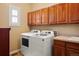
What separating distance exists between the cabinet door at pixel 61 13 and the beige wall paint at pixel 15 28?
1.53 metres

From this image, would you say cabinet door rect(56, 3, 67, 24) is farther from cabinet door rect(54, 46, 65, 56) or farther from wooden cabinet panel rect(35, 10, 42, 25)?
wooden cabinet panel rect(35, 10, 42, 25)

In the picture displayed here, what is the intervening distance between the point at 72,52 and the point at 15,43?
2.14m

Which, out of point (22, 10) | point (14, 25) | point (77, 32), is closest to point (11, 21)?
point (14, 25)

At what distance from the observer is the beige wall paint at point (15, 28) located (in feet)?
11.2

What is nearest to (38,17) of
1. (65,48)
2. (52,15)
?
(52,15)

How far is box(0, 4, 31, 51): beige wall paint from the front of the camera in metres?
3.41

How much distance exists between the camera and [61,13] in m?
2.63

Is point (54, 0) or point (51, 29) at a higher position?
point (54, 0)

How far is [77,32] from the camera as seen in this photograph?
8.61ft

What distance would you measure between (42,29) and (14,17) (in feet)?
3.39

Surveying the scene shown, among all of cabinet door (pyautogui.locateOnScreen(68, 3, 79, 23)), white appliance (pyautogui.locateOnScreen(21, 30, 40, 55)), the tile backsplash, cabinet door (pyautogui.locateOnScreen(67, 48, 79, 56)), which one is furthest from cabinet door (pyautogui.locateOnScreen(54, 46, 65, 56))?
white appliance (pyautogui.locateOnScreen(21, 30, 40, 55))

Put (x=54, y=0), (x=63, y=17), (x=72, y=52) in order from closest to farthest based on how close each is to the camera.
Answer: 1. (x=54, y=0)
2. (x=72, y=52)
3. (x=63, y=17)

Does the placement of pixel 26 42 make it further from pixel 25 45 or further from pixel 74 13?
pixel 74 13

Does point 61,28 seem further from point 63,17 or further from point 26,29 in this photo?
point 26,29
